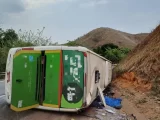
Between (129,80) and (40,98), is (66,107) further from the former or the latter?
(129,80)

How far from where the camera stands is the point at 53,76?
8227 millimetres

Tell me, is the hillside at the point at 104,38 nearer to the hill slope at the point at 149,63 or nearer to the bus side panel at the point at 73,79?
the hill slope at the point at 149,63

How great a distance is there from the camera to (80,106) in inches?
316

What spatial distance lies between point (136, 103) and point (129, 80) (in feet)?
17.2

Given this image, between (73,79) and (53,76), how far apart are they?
59 cm

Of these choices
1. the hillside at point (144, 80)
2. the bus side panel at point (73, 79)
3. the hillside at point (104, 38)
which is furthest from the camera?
the hillside at point (104, 38)

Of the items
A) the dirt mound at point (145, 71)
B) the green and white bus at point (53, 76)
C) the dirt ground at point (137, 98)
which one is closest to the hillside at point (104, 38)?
the dirt mound at point (145, 71)

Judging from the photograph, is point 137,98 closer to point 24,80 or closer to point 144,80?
point 144,80

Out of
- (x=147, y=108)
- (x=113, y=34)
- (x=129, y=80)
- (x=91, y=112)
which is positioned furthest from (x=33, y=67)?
(x=113, y=34)

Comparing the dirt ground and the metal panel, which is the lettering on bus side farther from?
the dirt ground

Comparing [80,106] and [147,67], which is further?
[147,67]

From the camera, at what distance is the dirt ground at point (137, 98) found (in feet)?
37.9

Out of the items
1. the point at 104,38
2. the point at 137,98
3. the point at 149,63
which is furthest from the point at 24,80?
the point at 104,38

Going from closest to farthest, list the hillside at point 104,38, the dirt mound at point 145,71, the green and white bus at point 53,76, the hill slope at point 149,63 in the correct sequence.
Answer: the green and white bus at point 53,76
the dirt mound at point 145,71
the hill slope at point 149,63
the hillside at point 104,38
